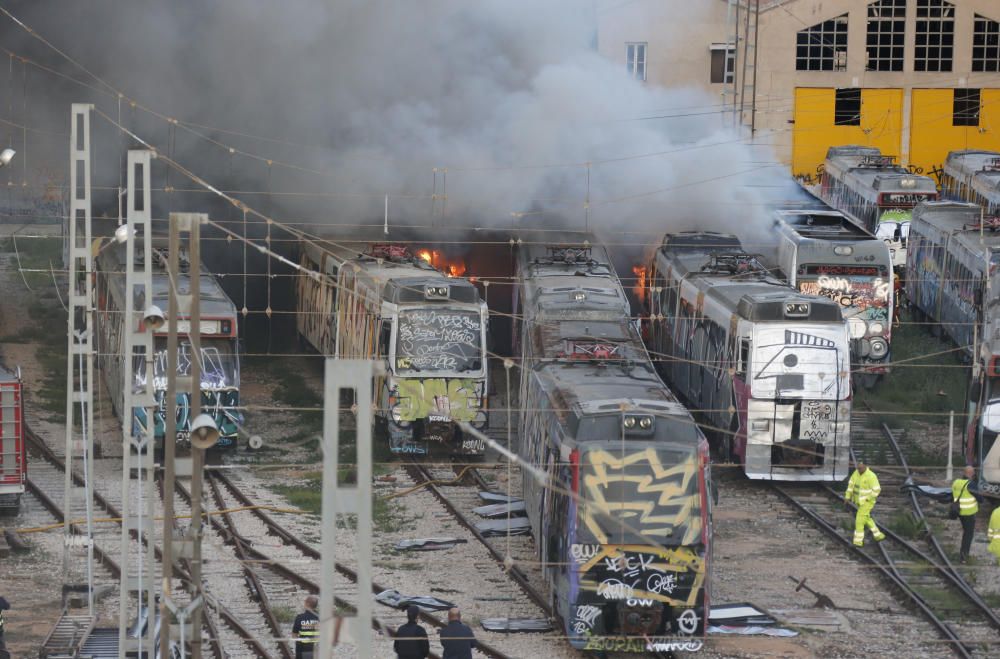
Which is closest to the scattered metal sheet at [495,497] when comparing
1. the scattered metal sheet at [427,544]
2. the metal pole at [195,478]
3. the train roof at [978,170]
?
the scattered metal sheet at [427,544]

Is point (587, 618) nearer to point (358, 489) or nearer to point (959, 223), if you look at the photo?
point (358, 489)

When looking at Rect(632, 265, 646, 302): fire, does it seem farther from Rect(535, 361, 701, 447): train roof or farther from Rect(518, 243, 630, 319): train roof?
Rect(535, 361, 701, 447): train roof

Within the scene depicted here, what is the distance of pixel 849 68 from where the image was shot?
54688 mm

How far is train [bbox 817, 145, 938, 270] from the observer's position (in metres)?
42.7

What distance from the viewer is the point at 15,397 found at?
25.3m

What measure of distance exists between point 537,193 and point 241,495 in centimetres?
1316

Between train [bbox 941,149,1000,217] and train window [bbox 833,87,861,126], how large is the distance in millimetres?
4947

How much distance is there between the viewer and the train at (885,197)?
4266cm

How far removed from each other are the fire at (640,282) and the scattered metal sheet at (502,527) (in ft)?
39.7

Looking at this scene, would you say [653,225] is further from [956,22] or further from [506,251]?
[956,22]

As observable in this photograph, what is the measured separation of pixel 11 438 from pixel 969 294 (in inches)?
764

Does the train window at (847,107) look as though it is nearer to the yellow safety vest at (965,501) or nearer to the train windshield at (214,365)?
the train windshield at (214,365)

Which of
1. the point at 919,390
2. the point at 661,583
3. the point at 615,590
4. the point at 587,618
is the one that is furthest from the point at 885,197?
the point at 587,618

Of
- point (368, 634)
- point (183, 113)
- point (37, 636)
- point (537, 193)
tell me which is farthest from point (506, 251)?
point (368, 634)
